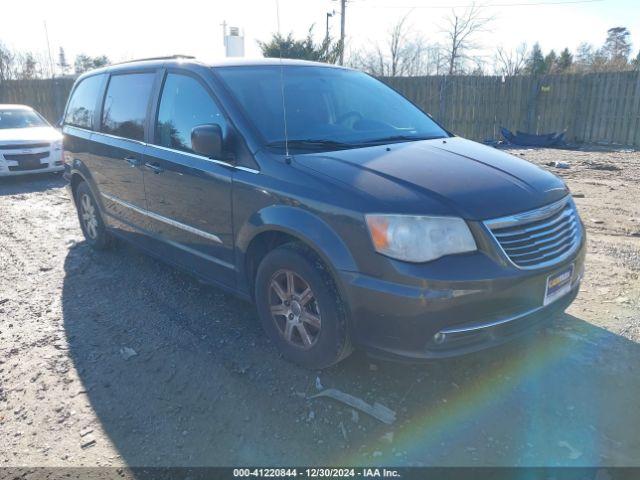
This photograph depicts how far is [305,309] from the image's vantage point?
303cm

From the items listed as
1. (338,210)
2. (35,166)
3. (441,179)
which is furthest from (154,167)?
(35,166)

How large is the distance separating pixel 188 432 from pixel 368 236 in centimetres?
144

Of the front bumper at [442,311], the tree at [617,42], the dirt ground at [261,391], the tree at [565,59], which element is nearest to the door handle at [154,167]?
the dirt ground at [261,391]

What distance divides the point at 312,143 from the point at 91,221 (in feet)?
11.5

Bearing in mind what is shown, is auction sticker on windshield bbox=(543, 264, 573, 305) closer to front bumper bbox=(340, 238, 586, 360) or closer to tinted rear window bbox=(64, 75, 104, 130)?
front bumper bbox=(340, 238, 586, 360)

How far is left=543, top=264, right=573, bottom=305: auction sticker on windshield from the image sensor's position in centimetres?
281

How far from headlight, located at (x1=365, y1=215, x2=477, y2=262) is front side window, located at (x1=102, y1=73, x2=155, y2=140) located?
2.65 meters

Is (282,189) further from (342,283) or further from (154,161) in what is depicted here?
(154,161)

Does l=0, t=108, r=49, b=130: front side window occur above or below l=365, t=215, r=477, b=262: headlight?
above

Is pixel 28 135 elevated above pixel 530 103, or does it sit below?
below

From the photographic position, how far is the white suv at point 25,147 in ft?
32.2

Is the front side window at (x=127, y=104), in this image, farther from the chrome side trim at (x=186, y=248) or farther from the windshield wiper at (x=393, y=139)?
the windshield wiper at (x=393, y=139)

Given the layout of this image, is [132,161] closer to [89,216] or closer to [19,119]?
[89,216]

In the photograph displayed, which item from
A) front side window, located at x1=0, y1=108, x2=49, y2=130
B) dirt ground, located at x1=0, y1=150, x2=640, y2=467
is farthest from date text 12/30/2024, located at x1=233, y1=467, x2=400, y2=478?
front side window, located at x1=0, y1=108, x2=49, y2=130
